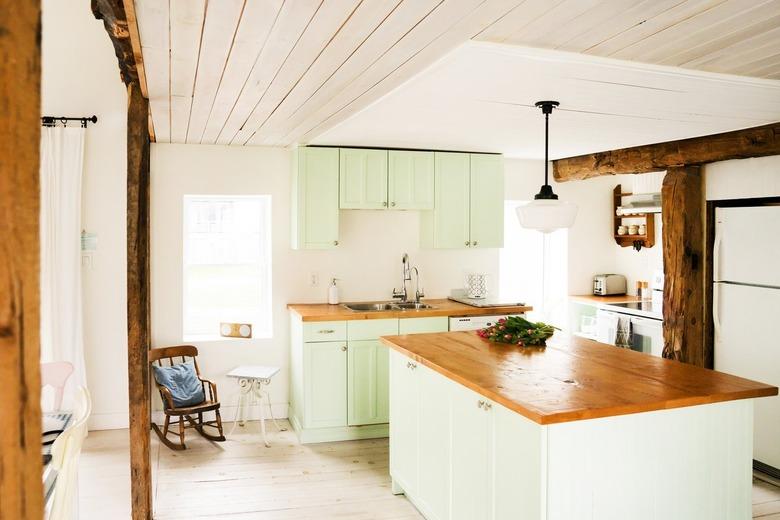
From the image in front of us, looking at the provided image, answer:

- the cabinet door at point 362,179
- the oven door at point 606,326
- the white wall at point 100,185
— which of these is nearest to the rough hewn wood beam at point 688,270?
the oven door at point 606,326

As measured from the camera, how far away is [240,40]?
2357 mm

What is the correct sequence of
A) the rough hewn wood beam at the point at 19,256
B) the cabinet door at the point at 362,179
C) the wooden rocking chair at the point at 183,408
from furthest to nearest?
the cabinet door at the point at 362,179 → the wooden rocking chair at the point at 183,408 → the rough hewn wood beam at the point at 19,256

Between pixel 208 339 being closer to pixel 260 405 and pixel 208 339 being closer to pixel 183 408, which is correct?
pixel 183 408

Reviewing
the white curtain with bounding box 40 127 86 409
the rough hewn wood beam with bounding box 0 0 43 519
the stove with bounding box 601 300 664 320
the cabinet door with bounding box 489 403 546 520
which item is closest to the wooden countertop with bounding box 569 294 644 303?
the stove with bounding box 601 300 664 320

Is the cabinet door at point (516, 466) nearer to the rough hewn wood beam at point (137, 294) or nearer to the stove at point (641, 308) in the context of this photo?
the rough hewn wood beam at point (137, 294)

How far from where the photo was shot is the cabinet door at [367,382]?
495 centimetres

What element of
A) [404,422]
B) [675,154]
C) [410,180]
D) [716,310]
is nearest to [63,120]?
[410,180]

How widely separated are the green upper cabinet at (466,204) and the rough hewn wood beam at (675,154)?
0.81 meters

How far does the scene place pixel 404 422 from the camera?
3.75 m

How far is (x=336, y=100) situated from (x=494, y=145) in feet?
7.04

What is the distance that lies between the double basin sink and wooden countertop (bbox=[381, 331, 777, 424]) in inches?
60.8

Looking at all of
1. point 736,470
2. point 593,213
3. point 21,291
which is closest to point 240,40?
point 21,291

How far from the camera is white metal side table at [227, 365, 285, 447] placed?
16.0 feet

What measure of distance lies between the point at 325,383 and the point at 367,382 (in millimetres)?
338
